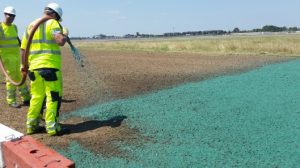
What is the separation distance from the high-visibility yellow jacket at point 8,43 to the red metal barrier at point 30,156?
4.82m

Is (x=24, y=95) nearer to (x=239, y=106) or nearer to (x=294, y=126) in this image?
(x=239, y=106)

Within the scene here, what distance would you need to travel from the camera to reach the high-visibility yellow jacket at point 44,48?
18.6 ft

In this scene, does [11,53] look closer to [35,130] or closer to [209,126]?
[35,130]

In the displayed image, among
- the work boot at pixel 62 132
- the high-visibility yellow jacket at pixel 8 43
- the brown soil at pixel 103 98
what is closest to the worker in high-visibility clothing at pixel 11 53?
the high-visibility yellow jacket at pixel 8 43

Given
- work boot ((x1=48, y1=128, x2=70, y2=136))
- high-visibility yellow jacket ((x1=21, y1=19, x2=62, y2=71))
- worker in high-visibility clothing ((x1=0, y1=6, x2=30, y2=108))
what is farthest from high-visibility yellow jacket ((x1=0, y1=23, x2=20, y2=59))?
work boot ((x1=48, y1=128, x2=70, y2=136))

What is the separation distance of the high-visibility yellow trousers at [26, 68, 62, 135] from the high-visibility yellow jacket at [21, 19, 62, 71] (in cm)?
11

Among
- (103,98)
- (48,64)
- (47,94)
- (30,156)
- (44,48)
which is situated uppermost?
(44,48)

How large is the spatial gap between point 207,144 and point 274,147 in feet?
2.91

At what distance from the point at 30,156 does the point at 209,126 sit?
132 inches

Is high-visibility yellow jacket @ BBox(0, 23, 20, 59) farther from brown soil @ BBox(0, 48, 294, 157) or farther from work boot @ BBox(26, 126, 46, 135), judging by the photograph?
work boot @ BBox(26, 126, 46, 135)

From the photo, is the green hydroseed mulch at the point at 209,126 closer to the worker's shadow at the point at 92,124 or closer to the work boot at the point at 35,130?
the worker's shadow at the point at 92,124

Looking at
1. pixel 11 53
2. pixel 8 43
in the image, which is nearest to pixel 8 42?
pixel 8 43

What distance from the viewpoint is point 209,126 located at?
6.15 metres

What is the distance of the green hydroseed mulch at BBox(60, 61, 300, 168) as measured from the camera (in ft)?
15.4
